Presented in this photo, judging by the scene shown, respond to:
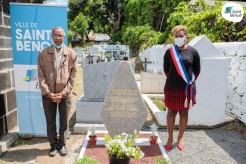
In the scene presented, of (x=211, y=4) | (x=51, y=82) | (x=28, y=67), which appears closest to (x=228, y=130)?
(x=51, y=82)

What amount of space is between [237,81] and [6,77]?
192 inches

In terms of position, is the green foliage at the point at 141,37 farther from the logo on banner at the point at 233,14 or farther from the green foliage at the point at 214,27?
the logo on banner at the point at 233,14

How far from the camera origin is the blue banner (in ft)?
14.0

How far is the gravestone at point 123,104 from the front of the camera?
161 inches

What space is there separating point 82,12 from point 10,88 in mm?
33317

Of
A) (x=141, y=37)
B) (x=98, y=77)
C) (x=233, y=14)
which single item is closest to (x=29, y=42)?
(x=98, y=77)

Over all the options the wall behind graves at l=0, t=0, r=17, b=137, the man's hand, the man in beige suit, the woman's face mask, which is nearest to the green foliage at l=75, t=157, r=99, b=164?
the man in beige suit

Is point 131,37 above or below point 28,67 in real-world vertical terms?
above

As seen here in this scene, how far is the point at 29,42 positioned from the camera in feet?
14.3

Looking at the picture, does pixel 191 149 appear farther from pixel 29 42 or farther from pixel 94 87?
pixel 29 42

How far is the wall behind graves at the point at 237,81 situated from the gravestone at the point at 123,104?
8.70 feet

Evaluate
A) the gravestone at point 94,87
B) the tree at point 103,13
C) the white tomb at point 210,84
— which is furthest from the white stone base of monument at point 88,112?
the tree at point 103,13

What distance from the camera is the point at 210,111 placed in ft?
17.9

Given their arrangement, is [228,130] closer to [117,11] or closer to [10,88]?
[10,88]
